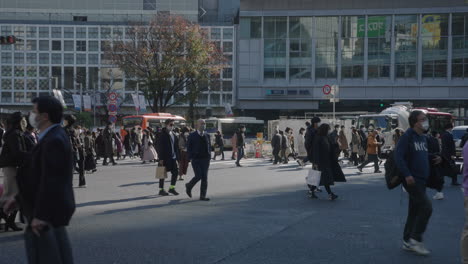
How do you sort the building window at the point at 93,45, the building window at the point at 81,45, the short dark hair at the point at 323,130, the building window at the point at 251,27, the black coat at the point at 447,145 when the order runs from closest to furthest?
the short dark hair at the point at 323,130
the black coat at the point at 447,145
the building window at the point at 251,27
the building window at the point at 93,45
the building window at the point at 81,45

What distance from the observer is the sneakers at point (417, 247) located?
21.1 ft

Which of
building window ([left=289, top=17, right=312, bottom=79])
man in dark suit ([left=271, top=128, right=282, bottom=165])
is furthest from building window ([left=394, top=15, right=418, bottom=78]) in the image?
man in dark suit ([left=271, top=128, right=282, bottom=165])

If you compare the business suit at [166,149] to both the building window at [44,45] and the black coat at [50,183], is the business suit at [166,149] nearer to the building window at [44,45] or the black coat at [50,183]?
the black coat at [50,183]

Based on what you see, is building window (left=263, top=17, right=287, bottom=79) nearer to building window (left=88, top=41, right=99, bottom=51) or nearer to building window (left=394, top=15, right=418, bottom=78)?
building window (left=394, top=15, right=418, bottom=78)

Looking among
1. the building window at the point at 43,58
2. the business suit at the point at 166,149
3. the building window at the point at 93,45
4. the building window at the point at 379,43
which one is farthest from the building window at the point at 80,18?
the business suit at the point at 166,149

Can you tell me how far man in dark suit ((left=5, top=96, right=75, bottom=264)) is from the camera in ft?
12.0

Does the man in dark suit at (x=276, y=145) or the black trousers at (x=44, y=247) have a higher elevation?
the black trousers at (x=44, y=247)

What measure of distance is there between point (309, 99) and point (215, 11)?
1219 inches

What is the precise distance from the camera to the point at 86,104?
45.6 metres

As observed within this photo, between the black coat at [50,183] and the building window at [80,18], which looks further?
the building window at [80,18]

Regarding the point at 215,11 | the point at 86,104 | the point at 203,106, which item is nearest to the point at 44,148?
the point at 86,104

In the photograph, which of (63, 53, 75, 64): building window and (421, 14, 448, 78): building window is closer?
(421, 14, 448, 78): building window

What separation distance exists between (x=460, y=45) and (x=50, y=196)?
212 feet

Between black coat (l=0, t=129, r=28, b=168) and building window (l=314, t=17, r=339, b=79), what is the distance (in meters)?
58.9
